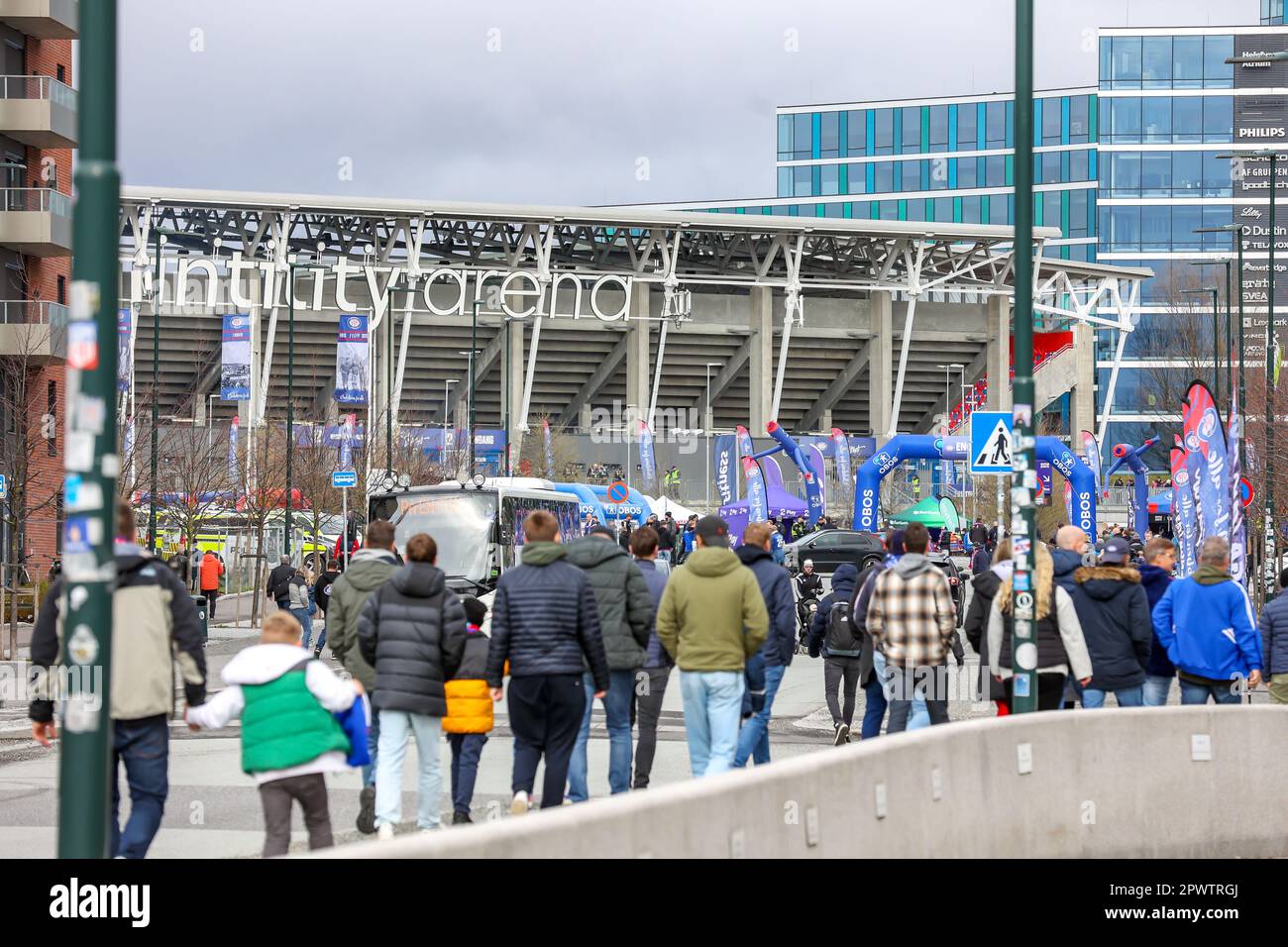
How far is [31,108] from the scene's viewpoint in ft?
150

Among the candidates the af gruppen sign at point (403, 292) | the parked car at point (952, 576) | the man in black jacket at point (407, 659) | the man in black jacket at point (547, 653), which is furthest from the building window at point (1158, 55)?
the man in black jacket at point (407, 659)

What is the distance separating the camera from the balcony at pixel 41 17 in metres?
45.2

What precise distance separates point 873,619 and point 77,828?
24.4ft

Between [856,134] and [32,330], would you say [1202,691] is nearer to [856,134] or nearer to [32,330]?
[32,330]

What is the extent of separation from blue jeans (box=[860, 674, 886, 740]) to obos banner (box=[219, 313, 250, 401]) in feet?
117

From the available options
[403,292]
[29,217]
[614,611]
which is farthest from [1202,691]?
[403,292]

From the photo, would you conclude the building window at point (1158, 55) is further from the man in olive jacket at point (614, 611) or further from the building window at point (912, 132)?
the man in olive jacket at point (614, 611)

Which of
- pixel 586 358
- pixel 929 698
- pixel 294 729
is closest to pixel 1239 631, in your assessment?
pixel 929 698

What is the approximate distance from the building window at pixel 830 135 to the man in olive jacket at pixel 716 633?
107 meters

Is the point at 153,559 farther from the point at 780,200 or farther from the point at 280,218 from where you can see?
the point at 780,200

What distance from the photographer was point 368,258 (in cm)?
8931

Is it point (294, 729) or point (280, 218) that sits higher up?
point (280, 218)

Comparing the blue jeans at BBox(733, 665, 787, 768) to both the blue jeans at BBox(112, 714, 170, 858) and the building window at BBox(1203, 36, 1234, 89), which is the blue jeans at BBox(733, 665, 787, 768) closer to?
the blue jeans at BBox(112, 714, 170, 858)

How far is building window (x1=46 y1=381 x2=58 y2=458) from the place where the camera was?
4659 centimetres
